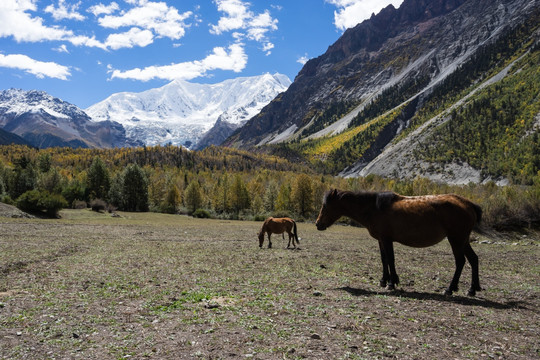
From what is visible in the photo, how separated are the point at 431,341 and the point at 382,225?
5.71 meters

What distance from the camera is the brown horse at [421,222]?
11875 mm

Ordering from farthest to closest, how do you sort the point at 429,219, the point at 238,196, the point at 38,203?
the point at 238,196 < the point at 38,203 < the point at 429,219

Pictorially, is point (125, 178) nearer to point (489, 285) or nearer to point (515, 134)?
point (489, 285)

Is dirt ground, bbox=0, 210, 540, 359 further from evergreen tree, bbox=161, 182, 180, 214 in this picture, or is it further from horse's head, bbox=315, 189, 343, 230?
evergreen tree, bbox=161, 182, 180, 214

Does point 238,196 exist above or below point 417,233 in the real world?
above

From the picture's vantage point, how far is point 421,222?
12.0 meters

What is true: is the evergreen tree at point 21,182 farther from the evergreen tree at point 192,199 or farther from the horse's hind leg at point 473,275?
the horse's hind leg at point 473,275

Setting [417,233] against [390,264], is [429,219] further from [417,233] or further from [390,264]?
[390,264]

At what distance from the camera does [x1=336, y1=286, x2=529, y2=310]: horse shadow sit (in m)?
10.6

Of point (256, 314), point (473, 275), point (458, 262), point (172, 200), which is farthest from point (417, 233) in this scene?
point (172, 200)

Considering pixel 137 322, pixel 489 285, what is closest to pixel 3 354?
pixel 137 322

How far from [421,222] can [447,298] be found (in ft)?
8.76

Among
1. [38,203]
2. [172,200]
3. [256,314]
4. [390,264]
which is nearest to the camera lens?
[256,314]

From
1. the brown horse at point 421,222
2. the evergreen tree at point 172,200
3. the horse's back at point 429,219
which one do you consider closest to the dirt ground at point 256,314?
the brown horse at point 421,222
